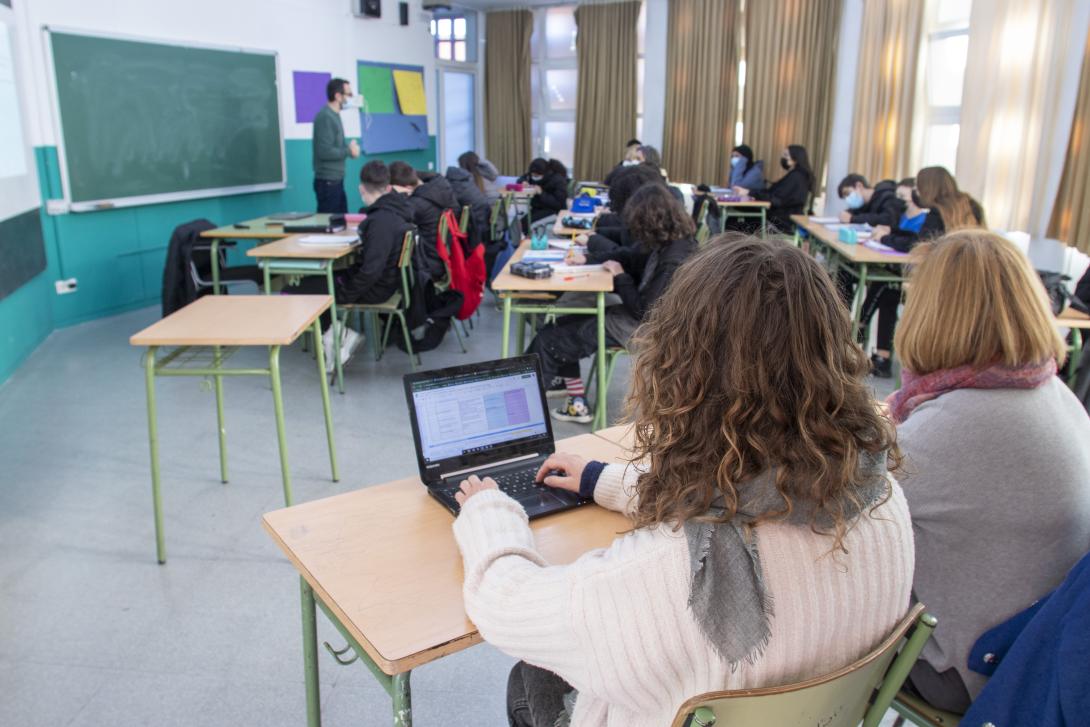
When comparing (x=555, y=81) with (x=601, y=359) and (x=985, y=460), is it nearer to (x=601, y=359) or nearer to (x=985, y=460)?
(x=601, y=359)

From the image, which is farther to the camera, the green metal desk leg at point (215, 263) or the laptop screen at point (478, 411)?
the green metal desk leg at point (215, 263)

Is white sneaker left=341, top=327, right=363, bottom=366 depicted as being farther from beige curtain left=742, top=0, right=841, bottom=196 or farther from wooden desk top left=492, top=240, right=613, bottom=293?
beige curtain left=742, top=0, right=841, bottom=196

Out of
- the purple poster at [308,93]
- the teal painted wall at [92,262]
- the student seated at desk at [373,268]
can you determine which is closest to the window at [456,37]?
the purple poster at [308,93]

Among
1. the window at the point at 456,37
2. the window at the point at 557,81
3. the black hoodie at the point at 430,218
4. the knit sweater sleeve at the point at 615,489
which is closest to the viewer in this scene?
the knit sweater sleeve at the point at 615,489

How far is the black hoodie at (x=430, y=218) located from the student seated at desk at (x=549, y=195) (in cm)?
298

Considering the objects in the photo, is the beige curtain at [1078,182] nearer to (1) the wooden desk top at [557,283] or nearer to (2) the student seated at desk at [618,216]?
(2) the student seated at desk at [618,216]

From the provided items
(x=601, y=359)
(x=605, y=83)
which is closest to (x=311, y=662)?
(x=601, y=359)

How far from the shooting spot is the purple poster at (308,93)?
7273 millimetres

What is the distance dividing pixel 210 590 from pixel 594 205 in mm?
4663

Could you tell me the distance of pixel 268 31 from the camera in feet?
22.4

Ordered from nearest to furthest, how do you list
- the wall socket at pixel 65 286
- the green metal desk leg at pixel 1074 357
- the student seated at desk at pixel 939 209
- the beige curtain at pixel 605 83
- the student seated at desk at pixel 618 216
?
the green metal desk leg at pixel 1074 357, the student seated at desk at pixel 939 209, the student seated at desk at pixel 618 216, the wall socket at pixel 65 286, the beige curtain at pixel 605 83

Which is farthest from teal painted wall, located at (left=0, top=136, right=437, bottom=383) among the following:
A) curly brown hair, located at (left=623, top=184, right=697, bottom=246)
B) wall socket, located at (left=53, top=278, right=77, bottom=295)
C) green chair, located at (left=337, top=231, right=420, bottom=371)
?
curly brown hair, located at (left=623, top=184, right=697, bottom=246)

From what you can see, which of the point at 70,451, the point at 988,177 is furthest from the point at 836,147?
the point at 70,451

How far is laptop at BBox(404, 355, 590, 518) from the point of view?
57.6 inches
